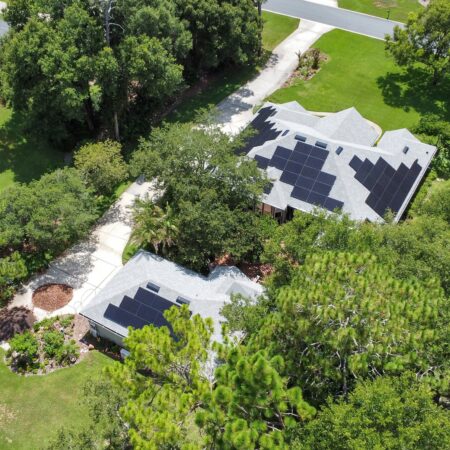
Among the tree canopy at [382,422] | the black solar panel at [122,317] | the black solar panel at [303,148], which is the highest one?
the tree canopy at [382,422]

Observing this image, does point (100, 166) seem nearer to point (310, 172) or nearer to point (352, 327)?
point (310, 172)

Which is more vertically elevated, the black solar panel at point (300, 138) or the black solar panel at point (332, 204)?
the black solar panel at point (300, 138)

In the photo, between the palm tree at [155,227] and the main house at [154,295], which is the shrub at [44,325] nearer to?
the main house at [154,295]

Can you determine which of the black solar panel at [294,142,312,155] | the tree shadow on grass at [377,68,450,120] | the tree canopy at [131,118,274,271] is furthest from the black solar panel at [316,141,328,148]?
the tree shadow on grass at [377,68,450,120]

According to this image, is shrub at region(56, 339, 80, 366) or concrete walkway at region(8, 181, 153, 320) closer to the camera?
shrub at region(56, 339, 80, 366)

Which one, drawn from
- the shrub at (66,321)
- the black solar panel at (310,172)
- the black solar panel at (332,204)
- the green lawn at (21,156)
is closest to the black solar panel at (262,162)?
the black solar panel at (310,172)

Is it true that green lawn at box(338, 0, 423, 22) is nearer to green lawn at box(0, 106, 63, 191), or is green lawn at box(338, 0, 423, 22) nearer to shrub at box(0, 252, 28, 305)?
green lawn at box(0, 106, 63, 191)
